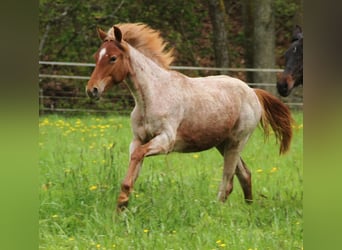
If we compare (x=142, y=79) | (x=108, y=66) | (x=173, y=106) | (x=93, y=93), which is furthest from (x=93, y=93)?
(x=173, y=106)

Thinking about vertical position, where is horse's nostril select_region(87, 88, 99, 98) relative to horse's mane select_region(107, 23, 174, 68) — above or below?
below

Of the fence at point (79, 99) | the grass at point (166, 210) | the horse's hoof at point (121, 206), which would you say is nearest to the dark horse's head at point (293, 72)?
the grass at point (166, 210)

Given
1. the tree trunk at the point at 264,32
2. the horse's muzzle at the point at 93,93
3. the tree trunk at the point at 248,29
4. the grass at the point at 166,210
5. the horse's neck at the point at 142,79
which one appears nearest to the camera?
the grass at the point at 166,210

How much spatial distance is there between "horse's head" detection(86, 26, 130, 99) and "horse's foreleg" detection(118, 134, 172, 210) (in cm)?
34

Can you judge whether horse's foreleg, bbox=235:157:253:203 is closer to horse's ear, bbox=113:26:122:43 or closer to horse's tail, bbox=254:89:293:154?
horse's tail, bbox=254:89:293:154

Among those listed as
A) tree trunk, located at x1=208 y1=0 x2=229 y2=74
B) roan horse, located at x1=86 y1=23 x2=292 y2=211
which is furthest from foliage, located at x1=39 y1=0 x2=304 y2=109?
roan horse, located at x1=86 y1=23 x2=292 y2=211

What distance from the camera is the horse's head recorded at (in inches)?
132

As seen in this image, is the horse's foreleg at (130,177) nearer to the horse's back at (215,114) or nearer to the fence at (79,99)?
the horse's back at (215,114)

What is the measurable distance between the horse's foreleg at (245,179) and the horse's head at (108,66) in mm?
1056

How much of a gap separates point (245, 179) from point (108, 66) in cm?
118

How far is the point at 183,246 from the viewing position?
2.64m

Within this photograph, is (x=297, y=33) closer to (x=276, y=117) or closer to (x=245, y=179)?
(x=276, y=117)

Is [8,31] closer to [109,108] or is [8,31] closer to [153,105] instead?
[153,105]

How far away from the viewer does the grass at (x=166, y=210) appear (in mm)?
2748
